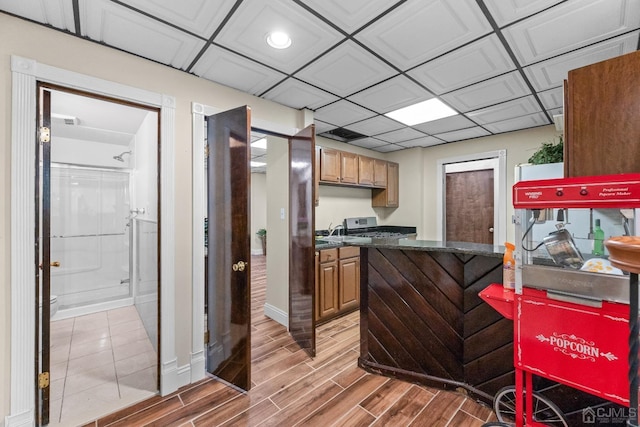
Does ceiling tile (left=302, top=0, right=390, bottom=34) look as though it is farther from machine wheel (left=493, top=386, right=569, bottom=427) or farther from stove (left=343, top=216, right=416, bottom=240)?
stove (left=343, top=216, right=416, bottom=240)

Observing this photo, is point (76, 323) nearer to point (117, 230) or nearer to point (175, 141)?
point (117, 230)

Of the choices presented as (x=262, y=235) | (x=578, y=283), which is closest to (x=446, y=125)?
(x=578, y=283)

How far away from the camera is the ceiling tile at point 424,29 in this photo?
1531 millimetres

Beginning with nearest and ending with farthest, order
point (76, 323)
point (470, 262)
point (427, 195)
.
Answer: point (470, 262) < point (76, 323) < point (427, 195)

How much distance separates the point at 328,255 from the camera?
3.27 metres

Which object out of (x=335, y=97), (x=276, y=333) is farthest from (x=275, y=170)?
(x=276, y=333)

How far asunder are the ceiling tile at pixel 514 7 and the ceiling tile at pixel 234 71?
147 centimetres

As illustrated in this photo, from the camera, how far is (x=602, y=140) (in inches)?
56.0

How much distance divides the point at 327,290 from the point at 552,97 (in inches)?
120

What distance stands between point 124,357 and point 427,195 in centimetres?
466

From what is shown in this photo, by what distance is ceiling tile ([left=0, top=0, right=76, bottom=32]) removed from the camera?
146 cm

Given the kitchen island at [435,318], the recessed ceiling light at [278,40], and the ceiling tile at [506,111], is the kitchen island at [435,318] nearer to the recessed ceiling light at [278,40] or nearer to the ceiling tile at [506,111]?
the recessed ceiling light at [278,40]

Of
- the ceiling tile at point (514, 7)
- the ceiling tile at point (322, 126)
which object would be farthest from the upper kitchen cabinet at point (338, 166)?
the ceiling tile at point (514, 7)

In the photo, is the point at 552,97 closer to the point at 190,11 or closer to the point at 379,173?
the point at 379,173
